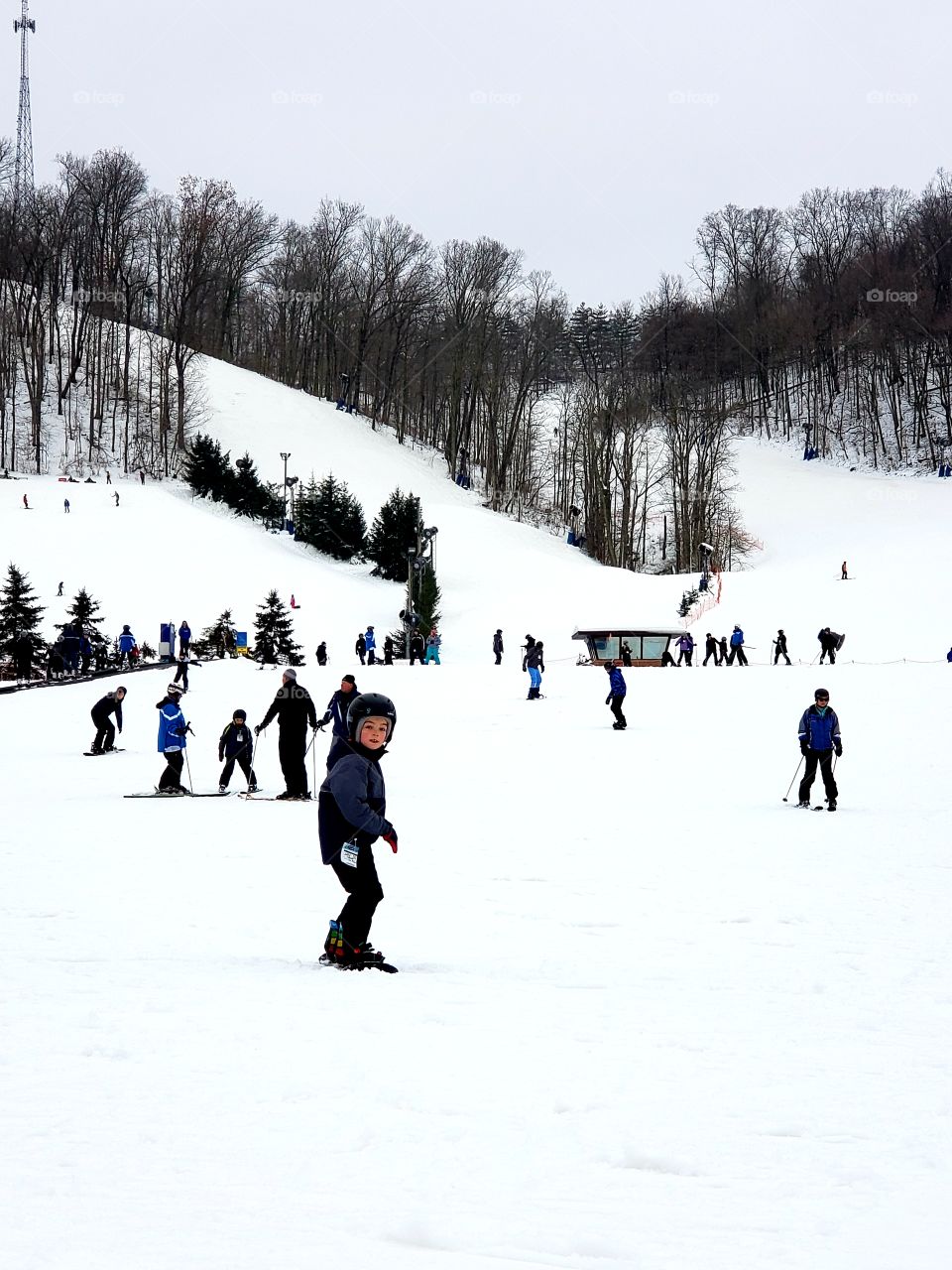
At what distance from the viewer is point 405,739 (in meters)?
23.5

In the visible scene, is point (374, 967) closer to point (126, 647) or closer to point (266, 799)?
point (266, 799)

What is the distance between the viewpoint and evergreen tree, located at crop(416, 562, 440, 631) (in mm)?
50438

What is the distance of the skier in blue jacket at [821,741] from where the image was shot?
1546cm

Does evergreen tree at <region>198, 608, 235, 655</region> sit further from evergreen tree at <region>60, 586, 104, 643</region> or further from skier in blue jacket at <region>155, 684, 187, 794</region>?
skier in blue jacket at <region>155, 684, 187, 794</region>

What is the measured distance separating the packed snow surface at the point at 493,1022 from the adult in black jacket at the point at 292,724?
525mm

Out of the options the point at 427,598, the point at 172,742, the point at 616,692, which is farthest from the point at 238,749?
the point at 427,598

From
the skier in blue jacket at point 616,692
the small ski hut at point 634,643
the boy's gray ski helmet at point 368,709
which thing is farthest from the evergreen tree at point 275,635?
the boy's gray ski helmet at point 368,709

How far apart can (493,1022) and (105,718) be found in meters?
15.4

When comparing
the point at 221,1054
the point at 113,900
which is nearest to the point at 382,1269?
the point at 221,1054

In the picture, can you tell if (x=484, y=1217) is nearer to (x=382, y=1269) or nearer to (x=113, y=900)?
(x=382, y=1269)

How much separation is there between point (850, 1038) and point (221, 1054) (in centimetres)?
297

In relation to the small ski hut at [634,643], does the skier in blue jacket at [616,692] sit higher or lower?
lower

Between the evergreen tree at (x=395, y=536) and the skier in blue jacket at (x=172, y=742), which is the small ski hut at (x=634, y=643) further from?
the skier in blue jacket at (x=172, y=742)

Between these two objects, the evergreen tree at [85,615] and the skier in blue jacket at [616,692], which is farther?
the evergreen tree at [85,615]
